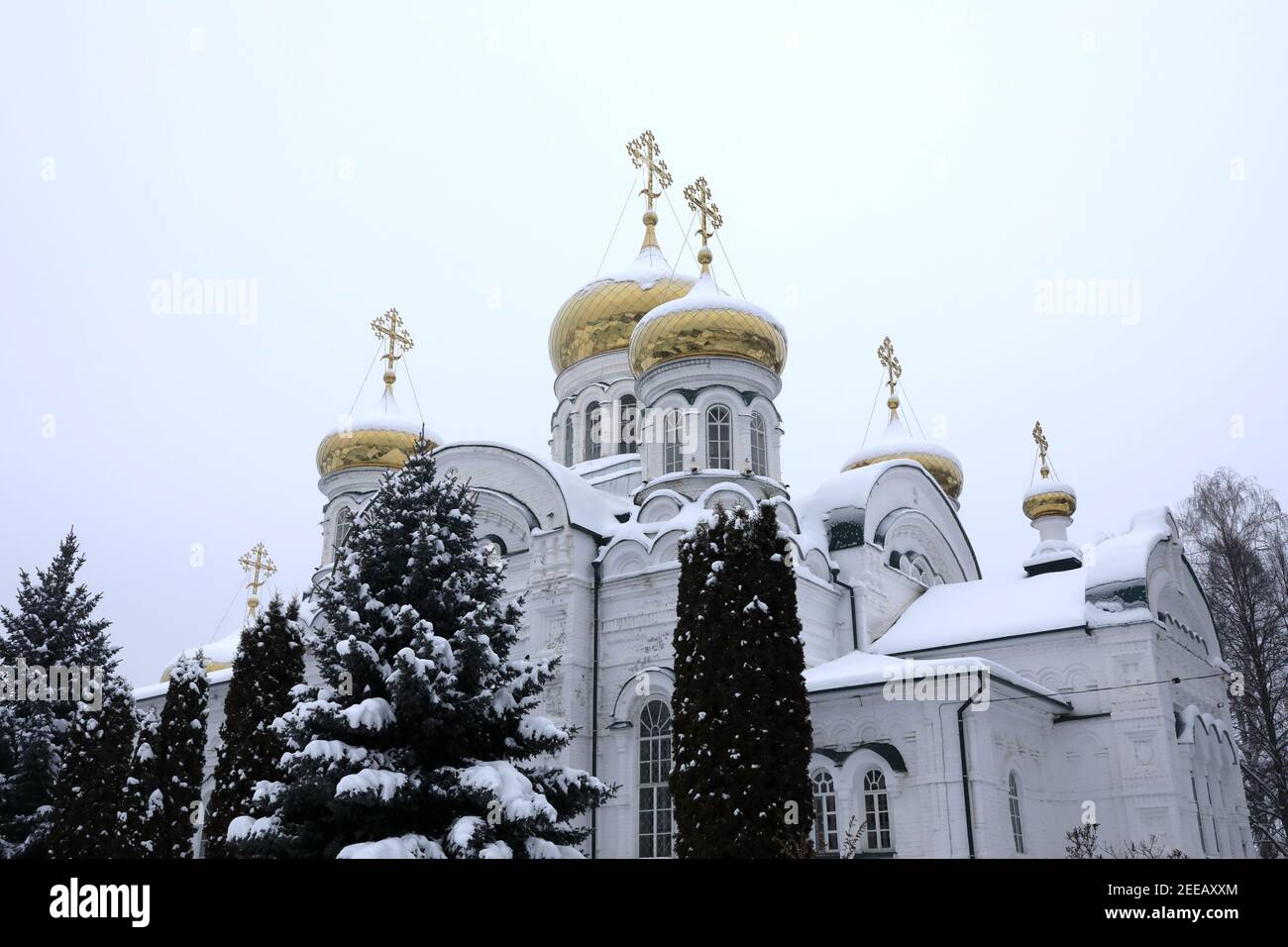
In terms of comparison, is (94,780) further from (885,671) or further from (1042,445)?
(1042,445)

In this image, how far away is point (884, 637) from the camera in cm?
1573

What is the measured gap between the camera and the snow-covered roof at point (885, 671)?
12484mm

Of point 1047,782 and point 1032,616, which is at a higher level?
point 1032,616

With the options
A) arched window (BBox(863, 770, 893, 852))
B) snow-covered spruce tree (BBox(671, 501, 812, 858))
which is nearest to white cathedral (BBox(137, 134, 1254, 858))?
arched window (BBox(863, 770, 893, 852))

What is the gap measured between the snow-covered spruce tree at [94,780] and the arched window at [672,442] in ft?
26.8

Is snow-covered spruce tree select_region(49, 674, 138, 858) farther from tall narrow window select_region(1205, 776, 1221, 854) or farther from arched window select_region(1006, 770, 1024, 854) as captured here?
tall narrow window select_region(1205, 776, 1221, 854)

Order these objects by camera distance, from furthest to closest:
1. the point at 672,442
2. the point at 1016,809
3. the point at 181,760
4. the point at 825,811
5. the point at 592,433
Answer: the point at 592,433
the point at 672,442
the point at 181,760
the point at 1016,809
the point at 825,811

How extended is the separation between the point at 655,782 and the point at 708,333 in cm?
666

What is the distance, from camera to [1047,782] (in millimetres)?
13859

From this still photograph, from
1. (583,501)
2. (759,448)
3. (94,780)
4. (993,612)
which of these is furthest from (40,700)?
(993,612)

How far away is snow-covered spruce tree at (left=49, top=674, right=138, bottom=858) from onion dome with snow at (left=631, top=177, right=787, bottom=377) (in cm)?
884
